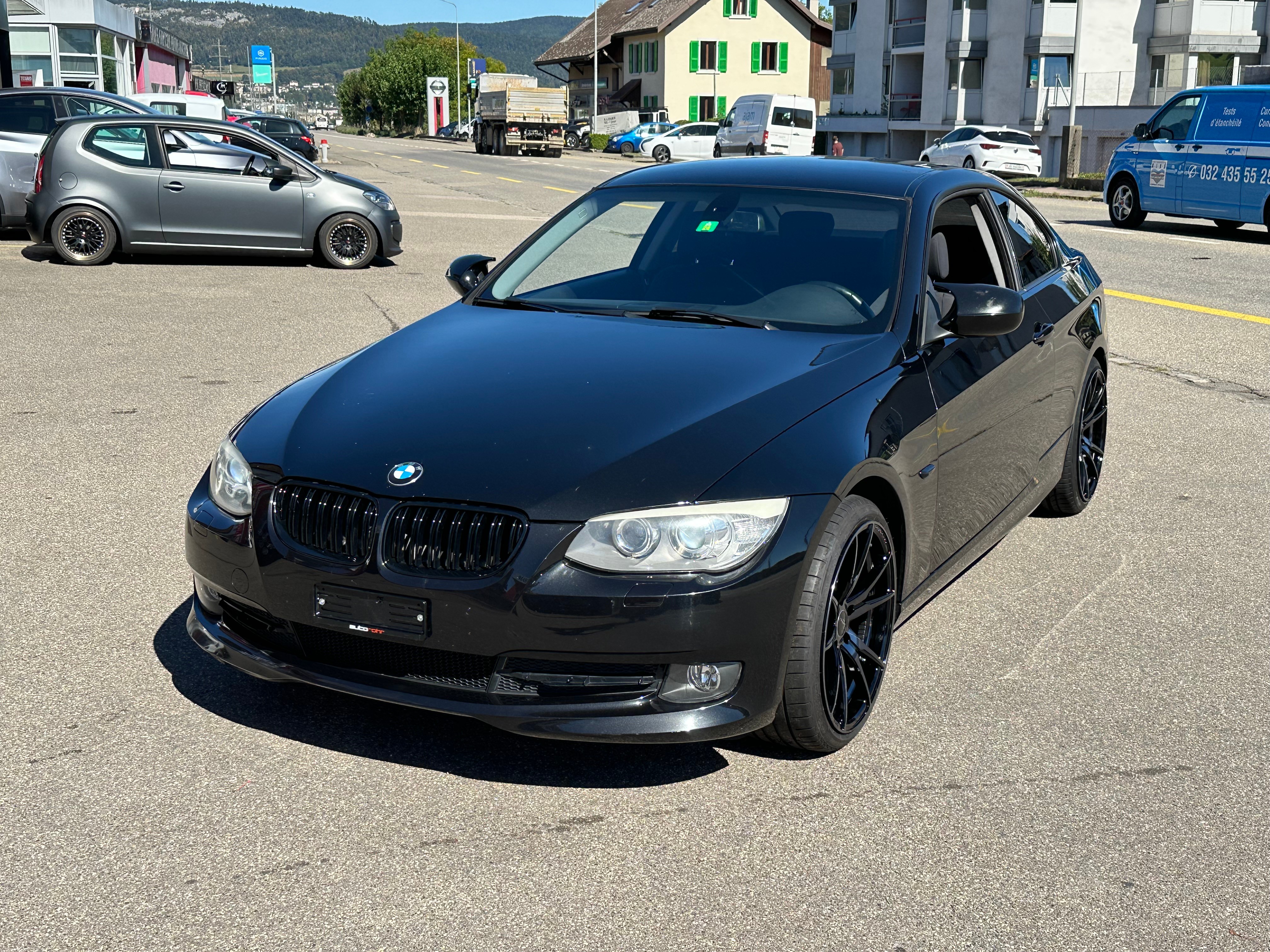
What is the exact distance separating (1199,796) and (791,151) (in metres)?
41.3

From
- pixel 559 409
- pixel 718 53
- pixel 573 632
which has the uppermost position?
pixel 718 53

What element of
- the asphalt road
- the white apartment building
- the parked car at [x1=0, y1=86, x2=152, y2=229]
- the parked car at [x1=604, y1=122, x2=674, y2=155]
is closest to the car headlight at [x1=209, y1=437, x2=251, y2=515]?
the asphalt road

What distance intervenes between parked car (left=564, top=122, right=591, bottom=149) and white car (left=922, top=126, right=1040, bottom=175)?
3369 cm

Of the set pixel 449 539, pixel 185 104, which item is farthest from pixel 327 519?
pixel 185 104

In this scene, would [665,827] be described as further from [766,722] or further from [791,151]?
[791,151]

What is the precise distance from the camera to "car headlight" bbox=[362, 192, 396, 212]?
15461 mm

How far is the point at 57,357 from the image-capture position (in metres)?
9.51

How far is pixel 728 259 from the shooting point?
15.4 feet

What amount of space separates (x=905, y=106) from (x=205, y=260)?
4922cm

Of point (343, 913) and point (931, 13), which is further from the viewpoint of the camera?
point (931, 13)

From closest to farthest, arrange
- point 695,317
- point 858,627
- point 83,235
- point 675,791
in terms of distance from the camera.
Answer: point 675,791
point 858,627
point 695,317
point 83,235

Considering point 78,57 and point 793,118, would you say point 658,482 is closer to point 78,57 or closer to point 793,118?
→ point 793,118

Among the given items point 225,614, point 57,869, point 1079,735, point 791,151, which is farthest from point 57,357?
point 791,151

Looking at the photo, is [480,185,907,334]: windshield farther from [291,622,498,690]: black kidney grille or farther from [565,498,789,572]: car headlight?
[291,622,498,690]: black kidney grille
